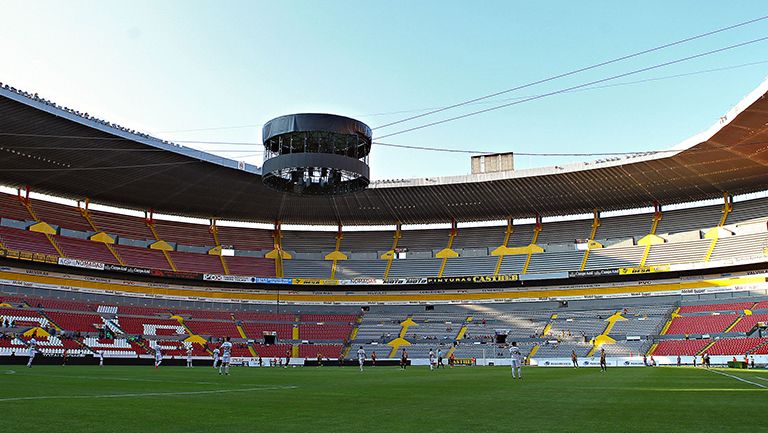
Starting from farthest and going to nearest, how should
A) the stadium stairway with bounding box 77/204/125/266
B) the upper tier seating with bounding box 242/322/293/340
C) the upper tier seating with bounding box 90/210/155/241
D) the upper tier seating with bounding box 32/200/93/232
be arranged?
the upper tier seating with bounding box 242/322/293/340, the upper tier seating with bounding box 90/210/155/241, the stadium stairway with bounding box 77/204/125/266, the upper tier seating with bounding box 32/200/93/232

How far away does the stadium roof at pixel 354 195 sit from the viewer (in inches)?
1692

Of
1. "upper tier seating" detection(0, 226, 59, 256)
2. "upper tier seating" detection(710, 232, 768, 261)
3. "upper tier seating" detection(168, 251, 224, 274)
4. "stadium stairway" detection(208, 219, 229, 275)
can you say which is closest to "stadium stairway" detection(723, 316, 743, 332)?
"upper tier seating" detection(710, 232, 768, 261)

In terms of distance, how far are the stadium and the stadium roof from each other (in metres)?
0.26

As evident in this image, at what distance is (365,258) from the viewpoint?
7125 centimetres

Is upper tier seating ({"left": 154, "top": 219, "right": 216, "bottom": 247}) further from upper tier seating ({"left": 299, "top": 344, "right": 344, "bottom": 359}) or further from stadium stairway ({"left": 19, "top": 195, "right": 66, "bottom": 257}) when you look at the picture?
upper tier seating ({"left": 299, "top": 344, "right": 344, "bottom": 359})

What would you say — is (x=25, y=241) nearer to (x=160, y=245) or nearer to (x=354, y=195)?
(x=160, y=245)

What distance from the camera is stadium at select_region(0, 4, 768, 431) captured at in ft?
148

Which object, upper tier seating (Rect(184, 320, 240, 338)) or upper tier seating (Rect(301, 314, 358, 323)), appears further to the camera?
upper tier seating (Rect(301, 314, 358, 323))

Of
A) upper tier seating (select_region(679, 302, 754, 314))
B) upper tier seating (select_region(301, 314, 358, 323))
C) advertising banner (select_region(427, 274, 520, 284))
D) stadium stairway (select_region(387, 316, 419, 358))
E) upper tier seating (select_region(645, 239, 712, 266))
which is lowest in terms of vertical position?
stadium stairway (select_region(387, 316, 419, 358))

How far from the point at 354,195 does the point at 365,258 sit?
1207 centimetres

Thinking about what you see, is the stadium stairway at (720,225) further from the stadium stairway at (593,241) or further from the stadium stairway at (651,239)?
the stadium stairway at (593,241)

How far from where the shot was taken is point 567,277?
6238 cm

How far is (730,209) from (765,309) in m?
10.7

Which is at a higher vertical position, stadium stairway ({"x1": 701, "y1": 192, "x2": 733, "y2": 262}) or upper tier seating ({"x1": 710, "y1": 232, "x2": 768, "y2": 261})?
stadium stairway ({"x1": 701, "y1": 192, "x2": 733, "y2": 262})
